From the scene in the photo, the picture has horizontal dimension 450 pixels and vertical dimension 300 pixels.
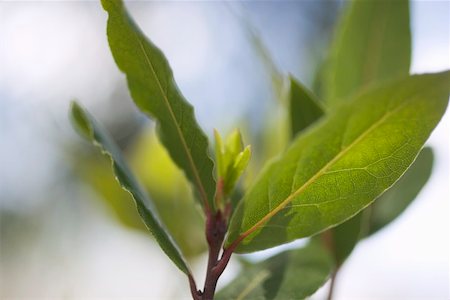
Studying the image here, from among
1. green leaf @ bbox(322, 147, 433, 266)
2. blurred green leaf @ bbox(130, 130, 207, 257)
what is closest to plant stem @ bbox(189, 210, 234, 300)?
green leaf @ bbox(322, 147, 433, 266)

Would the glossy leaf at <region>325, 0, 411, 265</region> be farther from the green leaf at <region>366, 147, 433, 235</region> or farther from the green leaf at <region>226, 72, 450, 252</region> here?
the green leaf at <region>226, 72, 450, 252</region>

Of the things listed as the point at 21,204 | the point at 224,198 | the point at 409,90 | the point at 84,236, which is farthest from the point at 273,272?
the point at 21,204

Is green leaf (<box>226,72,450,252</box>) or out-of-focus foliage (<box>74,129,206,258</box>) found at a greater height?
green leaf (<box>226,72,450,252</box>)

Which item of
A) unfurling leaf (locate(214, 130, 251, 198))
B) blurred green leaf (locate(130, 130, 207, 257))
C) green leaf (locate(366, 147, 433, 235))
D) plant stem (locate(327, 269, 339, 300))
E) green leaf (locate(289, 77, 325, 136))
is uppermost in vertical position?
unfurling leaf (locate(214, 130, 251, 198))

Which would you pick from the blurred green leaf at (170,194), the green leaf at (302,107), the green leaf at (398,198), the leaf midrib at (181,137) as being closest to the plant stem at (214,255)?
the leaf midrib at (181,137)

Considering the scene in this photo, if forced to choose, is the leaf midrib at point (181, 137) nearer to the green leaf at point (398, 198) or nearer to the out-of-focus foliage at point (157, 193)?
the green leaf at point (398, 198)

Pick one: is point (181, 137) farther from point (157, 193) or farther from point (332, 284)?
point (157, 193)

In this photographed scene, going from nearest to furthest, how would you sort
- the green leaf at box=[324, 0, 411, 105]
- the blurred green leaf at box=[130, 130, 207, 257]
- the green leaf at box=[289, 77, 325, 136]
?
the green leaf at box=[289, 77, 325, 136]
the green leaf at box=[324, 0, 411, 105]
the blurred green leaf at box=[130, 130, 207, 257]

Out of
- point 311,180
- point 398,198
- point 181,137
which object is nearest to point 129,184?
point 181,137
